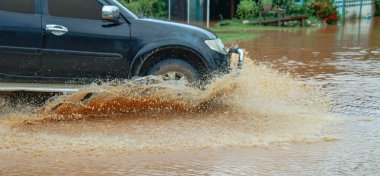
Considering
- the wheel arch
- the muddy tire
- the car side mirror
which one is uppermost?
the car side mirror

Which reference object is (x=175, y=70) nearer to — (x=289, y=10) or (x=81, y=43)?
(x=81, y=43)

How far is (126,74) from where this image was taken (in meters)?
6.99

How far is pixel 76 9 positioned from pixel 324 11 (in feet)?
68.7

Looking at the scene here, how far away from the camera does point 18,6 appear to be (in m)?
6.93

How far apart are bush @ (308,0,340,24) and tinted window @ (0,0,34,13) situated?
2075 centimetres

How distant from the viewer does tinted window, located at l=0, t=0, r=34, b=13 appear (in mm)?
6879

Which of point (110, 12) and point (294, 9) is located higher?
point (294, 9)

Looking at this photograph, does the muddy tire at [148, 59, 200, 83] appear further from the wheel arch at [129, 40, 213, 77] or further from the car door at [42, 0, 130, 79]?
the car door at [42, 0, 130, 79]

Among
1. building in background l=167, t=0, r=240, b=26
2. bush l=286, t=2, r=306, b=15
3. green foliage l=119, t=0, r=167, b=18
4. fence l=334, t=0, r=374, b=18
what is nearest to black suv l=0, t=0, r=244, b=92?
green foliage l=119, t=0, r=167, b=18

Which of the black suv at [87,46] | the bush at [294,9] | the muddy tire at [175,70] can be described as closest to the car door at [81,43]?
the black suv at [87,46]

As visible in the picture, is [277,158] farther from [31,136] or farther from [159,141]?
[31,136]

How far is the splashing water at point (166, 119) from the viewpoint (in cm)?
589

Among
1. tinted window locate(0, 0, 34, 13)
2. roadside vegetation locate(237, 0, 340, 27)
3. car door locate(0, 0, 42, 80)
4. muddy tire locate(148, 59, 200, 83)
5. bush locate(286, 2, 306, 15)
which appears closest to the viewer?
car door locate(0, 0, 42, 80)

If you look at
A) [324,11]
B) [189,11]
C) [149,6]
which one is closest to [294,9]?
[324,11]
